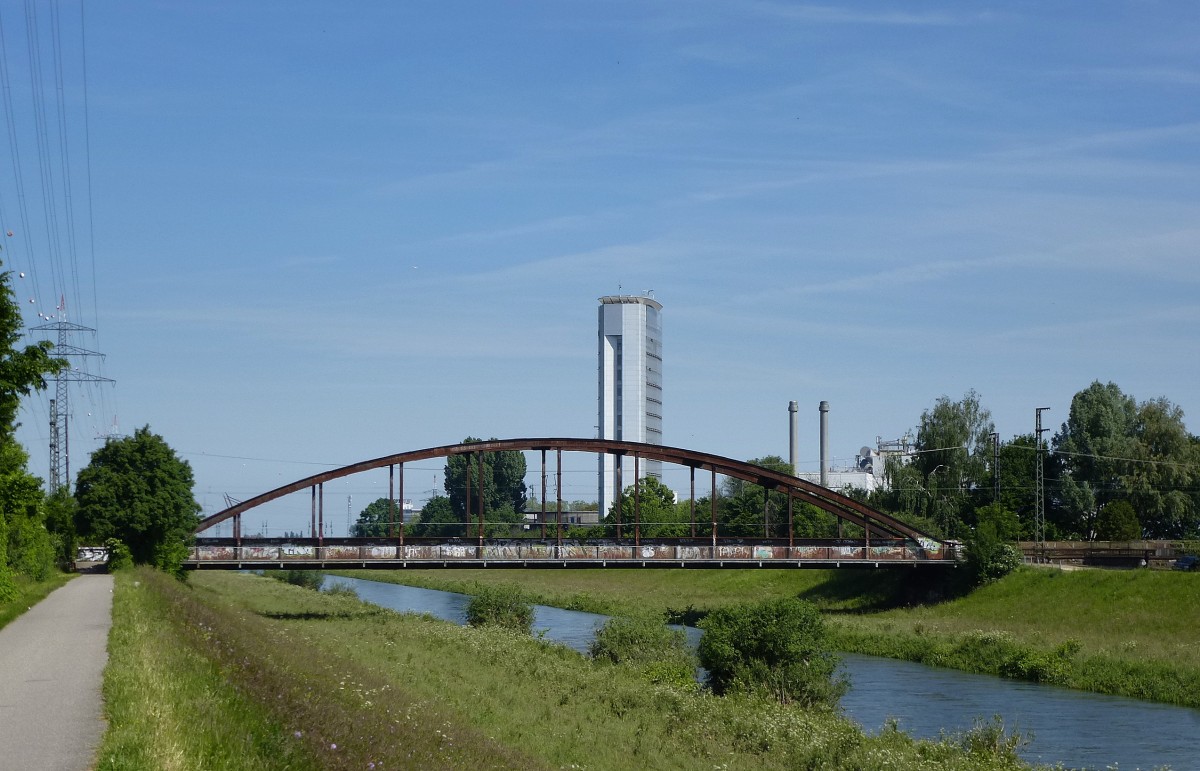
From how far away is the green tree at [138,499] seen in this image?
2466 inches

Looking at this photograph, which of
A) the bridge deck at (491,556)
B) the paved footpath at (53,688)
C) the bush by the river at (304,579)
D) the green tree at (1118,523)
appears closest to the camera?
the paved footpath at (53,688)

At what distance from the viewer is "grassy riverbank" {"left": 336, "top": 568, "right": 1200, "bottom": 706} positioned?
4681 centimetres

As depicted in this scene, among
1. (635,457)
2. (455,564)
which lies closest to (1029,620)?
(635,457)

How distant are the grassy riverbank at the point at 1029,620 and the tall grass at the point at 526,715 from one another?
1754 cm

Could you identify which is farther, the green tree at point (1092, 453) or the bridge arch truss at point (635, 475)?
the green tree at point (1092, 453)

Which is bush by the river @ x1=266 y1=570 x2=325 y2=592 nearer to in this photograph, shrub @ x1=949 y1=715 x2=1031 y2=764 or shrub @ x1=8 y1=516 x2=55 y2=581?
shrub @ x1=8 y1=516 x2=55 y2=581

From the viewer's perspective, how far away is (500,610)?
60812 mm

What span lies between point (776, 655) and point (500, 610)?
968 inches

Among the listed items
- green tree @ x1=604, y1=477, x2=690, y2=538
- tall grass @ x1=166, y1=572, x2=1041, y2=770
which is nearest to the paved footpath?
tall grass @ x1=166, y1=572, x2=1041, y2=770

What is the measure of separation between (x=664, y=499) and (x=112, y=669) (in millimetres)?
138751

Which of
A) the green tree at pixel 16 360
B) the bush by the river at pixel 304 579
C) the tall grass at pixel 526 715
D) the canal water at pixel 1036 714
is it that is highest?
the green tree at pixel 16 360

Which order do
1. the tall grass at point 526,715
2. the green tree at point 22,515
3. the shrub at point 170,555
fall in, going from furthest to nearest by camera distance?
the shrub at point 170,555 → the green tree at point 22,515 → the tall grass at point 526,715

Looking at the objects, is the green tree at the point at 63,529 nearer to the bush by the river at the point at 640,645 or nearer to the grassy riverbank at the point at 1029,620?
the grassy riverbank at the point at 1029,620

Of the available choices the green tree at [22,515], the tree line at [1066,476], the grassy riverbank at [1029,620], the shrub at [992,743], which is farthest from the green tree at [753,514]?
the shrub at [992,743]
